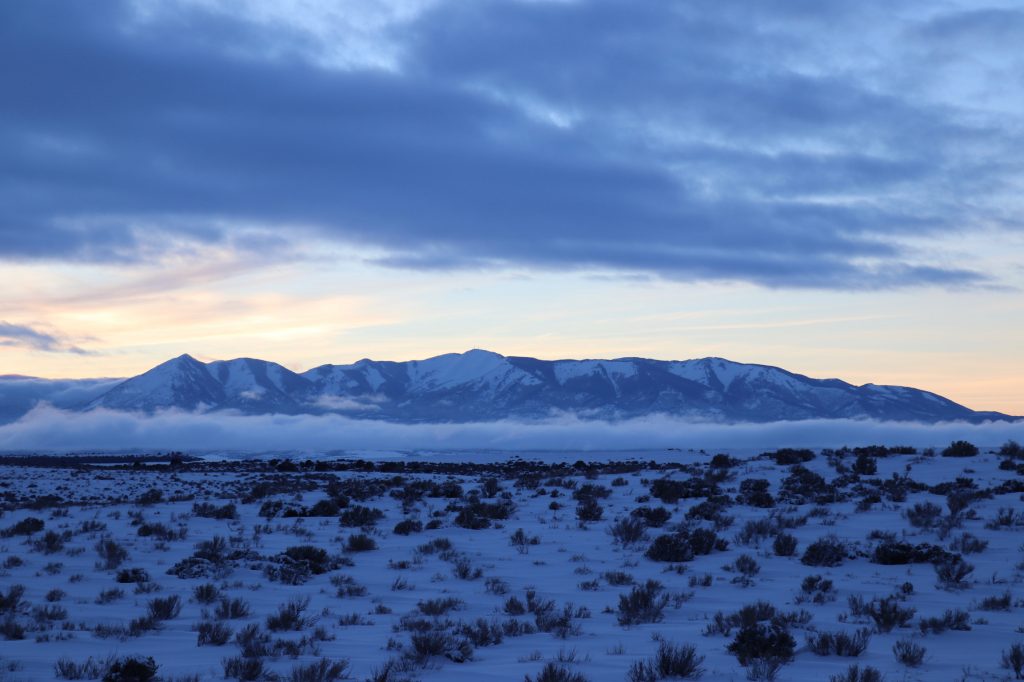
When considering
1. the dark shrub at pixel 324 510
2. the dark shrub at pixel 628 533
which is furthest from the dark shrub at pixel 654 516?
the dark shrub at pixel 324 510

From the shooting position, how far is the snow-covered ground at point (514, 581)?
362 inches

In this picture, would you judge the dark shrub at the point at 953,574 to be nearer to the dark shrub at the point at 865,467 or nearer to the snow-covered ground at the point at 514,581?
the snow-covered ground at the point at 514,581

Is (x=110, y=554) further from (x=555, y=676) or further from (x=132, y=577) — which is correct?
(x=555, y=676)

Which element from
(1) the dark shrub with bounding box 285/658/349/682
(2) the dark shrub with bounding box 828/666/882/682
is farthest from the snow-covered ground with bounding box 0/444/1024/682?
(2) the dark shrub with bounding box 828/666/882/682

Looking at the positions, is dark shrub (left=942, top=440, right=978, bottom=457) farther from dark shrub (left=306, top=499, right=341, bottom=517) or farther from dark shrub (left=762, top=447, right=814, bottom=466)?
dark shrub (left=306, top=499, right=341, bottom=517)

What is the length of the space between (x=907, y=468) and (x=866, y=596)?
1863 centimetres

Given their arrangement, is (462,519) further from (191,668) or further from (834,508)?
(191,668)

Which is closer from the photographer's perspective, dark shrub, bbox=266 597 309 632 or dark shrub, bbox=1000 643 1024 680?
dark shrub, bbox=1000 643 1024 680

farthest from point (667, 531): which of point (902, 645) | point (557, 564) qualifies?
point (902, 645)

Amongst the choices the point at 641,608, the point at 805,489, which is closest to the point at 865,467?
the point at 805,489

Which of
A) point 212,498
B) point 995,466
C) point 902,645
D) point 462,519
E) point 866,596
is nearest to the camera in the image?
point 902,645

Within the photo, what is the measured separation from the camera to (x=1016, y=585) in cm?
1312

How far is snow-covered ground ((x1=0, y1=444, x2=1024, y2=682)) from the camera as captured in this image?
30.2ft

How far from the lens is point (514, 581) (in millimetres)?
14562
